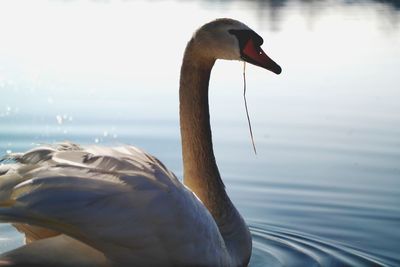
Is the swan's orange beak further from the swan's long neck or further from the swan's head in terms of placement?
the swan's long neck

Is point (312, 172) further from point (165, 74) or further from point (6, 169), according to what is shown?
point (165, 74)

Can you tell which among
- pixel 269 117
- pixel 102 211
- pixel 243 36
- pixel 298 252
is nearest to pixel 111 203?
pixel 102 211

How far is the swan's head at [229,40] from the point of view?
7.12 metres

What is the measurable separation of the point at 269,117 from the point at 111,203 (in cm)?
791

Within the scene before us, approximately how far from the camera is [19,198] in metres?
5.33

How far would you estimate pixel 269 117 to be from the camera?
1329 cm

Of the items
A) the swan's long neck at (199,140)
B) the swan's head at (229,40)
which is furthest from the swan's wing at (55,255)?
the swan's head at (229,40)

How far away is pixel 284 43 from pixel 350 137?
10728 mm

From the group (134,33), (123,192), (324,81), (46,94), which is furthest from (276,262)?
(134,33)

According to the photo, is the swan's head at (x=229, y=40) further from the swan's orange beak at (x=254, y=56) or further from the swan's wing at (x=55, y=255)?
the swan's wing at (x=55, y=255)

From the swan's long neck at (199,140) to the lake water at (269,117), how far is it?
1.71 feet

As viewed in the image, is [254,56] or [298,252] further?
[298,252]

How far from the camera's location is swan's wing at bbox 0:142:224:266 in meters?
5.34

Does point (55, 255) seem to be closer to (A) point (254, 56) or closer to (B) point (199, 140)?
(B) point (199, 140)
